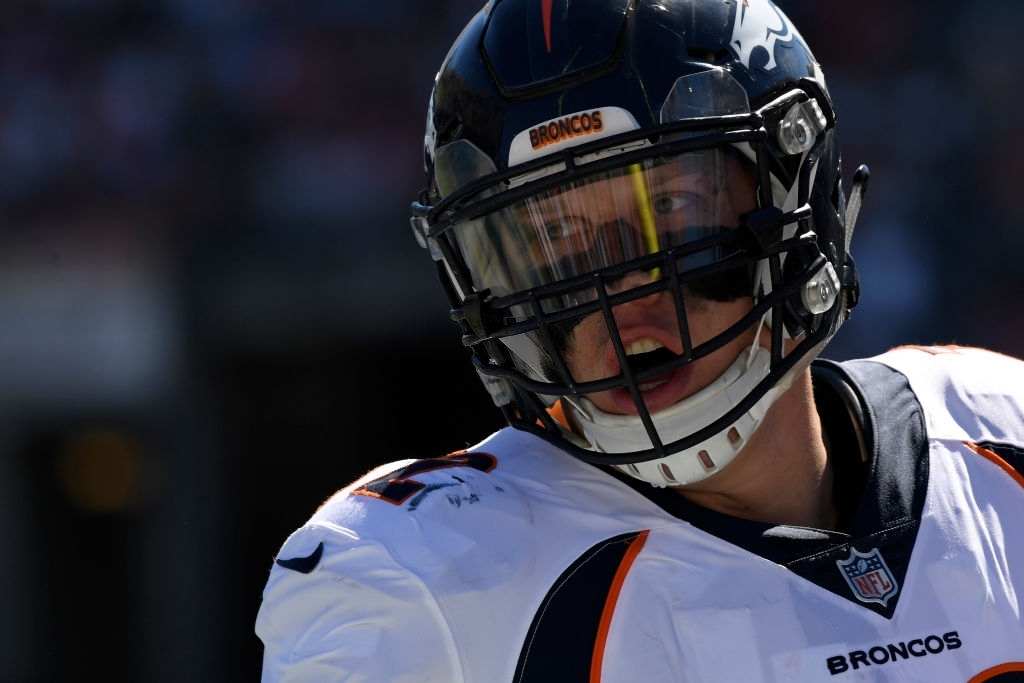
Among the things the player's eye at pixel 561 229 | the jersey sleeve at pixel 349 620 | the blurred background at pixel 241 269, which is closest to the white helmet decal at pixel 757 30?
the player's eye at pixel 561 229

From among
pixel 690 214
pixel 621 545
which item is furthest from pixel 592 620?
pixel 690 214

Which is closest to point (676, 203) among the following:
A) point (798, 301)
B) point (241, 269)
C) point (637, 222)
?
point (637, 222)

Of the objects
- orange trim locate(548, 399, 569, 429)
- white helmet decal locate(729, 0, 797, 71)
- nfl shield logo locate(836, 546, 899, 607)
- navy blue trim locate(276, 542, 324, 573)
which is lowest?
nfl shield logo locate(836, 546, 899, 607)

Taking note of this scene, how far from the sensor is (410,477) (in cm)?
137

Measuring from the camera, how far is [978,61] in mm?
4477

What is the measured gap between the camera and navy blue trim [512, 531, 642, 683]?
4.02 feet

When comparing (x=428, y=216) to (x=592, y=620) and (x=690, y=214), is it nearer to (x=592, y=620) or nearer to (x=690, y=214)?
(x=690, y=214)

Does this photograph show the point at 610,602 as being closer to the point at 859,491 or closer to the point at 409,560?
the point at 409,560

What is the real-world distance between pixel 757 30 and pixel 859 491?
0.50 metres

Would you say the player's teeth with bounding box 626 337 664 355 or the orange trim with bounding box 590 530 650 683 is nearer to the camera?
the orange trim with bounding box 590 530 650 683

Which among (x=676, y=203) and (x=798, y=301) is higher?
(x=676, y=203)

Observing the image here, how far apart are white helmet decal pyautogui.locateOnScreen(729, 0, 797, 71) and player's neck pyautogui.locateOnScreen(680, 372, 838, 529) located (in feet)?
1.15

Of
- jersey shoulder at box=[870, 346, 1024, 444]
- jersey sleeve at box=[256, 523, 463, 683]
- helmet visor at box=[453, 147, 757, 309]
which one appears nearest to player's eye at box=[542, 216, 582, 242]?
helmet visor at box=[453, 147, 757, 309]

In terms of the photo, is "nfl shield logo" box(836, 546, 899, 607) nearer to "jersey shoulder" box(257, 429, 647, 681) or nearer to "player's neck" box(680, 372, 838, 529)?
"player's neck" box(680, 372, 838, 529)
